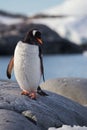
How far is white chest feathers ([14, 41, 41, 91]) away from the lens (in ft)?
18.5

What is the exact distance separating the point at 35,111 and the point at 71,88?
241 cm

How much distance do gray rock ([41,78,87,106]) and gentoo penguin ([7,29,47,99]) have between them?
1902mm

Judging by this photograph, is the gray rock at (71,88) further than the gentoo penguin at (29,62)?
Yes

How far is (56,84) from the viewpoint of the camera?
25.6 feet

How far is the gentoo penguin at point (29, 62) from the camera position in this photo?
18.5ft

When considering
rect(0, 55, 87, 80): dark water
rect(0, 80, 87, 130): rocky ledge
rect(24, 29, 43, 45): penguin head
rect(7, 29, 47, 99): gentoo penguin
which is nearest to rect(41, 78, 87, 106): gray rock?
rect(0, 80, 87, 130): rocky ledge

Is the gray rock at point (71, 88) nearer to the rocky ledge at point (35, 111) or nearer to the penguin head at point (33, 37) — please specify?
the rocky ledge at point (35, 111)

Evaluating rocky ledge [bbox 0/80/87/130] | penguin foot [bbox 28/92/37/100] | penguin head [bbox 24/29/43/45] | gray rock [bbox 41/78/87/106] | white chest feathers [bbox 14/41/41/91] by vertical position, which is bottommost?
gray rock [bbox 41/78/87/106]

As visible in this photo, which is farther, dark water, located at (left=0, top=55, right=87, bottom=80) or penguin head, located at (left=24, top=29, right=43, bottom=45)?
dark water, located at (left=0, top=55, right=87, bottom=80)

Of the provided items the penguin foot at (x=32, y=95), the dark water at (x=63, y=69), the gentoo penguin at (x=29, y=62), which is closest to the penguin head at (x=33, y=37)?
the gentoo penguin at (x=29, y=62)

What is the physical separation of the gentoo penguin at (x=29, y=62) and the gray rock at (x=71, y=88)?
1.90m

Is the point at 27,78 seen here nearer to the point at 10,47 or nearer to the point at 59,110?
the point at 59,110

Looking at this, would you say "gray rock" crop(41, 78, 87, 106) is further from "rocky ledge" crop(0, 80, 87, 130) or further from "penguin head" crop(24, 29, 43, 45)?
"penguin head" crop(24, 29, 43, 45)

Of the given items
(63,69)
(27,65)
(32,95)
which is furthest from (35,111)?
(63,69)
